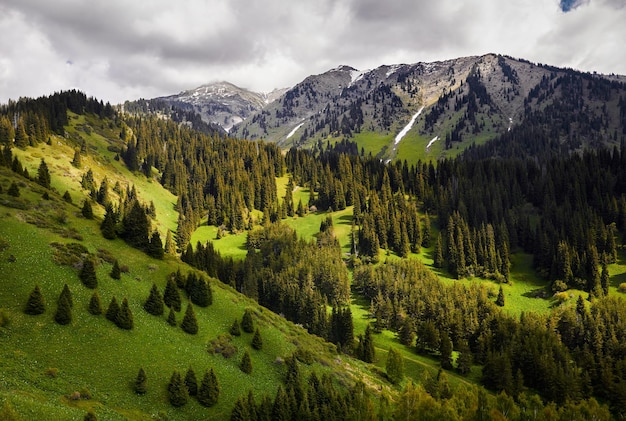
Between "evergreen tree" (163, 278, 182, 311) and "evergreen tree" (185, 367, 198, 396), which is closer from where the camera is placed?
"evergreen tree" (185, 367, 198, 396)

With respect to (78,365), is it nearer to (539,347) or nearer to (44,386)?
(44,386)

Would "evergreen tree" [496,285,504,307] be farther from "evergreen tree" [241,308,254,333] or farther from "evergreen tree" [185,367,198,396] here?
"evergreen tree" [185,367,198,396]

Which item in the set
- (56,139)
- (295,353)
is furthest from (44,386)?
(56,139)

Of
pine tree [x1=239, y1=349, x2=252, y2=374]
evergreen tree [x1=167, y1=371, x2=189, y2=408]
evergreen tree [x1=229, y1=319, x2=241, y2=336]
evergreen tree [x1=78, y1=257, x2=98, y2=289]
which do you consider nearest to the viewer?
evergreen tree [x1=167, y1=371, x2=189, y2=408]

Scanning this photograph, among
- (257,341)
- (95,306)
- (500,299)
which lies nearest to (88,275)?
(95,306)

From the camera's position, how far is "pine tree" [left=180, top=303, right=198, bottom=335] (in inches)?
2645

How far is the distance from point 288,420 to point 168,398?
16.7 m

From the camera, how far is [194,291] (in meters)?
77.0

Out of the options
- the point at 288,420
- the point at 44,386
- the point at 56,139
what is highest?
the point at 56,139

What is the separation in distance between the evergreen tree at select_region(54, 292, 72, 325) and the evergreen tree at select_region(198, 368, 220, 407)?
20.0 meters

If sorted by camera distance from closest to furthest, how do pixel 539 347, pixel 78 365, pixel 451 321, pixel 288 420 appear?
1. pixel 78 365
2. pixel 288 420
3. pixel 539 347
4. pixel 451 321

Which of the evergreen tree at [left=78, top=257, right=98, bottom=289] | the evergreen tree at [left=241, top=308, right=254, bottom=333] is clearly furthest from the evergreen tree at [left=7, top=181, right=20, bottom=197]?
the evergreen tree at [left=241, top=308, right=254, bottom=333]

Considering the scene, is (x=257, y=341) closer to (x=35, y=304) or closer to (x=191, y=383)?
(x=191, y=383)

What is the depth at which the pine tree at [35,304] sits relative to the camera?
5250 centimetres
